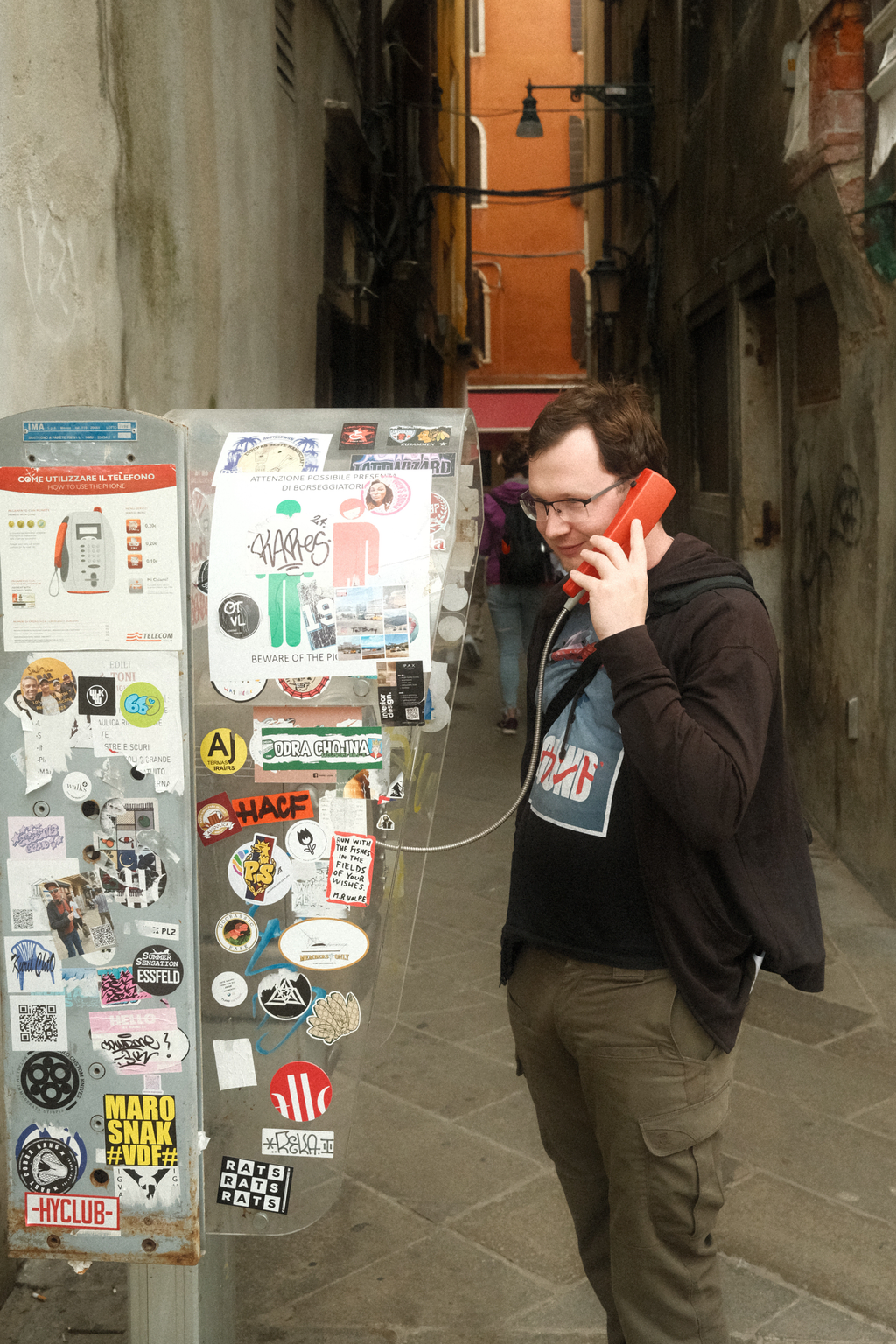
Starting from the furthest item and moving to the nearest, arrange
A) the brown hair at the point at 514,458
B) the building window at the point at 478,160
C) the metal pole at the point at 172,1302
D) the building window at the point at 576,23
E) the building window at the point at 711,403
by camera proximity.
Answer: the building window at the point at 576,23 < the building window at the point at 478,160 < the building window at the point at 711,403 < the brown hair at the point at 514,458 < the metal pole at the point at 172,1302

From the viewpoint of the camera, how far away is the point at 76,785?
2.01 meters

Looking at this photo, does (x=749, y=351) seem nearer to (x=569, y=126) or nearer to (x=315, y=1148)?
(x=315, y=1148)

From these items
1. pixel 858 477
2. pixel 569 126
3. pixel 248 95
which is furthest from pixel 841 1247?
pixel 569 126

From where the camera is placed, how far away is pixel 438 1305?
2.72m

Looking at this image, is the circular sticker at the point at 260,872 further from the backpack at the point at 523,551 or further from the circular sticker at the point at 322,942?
the backpack at the point at 523,551

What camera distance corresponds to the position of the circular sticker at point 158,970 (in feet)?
6.56

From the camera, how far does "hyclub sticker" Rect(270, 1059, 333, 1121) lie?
6.66 feet

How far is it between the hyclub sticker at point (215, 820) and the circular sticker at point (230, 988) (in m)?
0.21

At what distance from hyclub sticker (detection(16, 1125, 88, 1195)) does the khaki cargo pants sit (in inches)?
30.5

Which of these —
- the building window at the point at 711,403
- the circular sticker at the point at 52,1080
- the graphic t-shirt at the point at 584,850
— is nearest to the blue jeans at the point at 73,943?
the circular sticker at the point at 52,1080

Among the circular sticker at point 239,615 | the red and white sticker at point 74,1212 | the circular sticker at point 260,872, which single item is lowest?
the red and white sticker at point 74,1212

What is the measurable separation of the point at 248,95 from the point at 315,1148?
4339 mm

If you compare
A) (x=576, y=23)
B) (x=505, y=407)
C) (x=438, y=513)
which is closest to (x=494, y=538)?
(x=438, y=513)

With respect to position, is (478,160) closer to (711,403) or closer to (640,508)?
(711,403)
